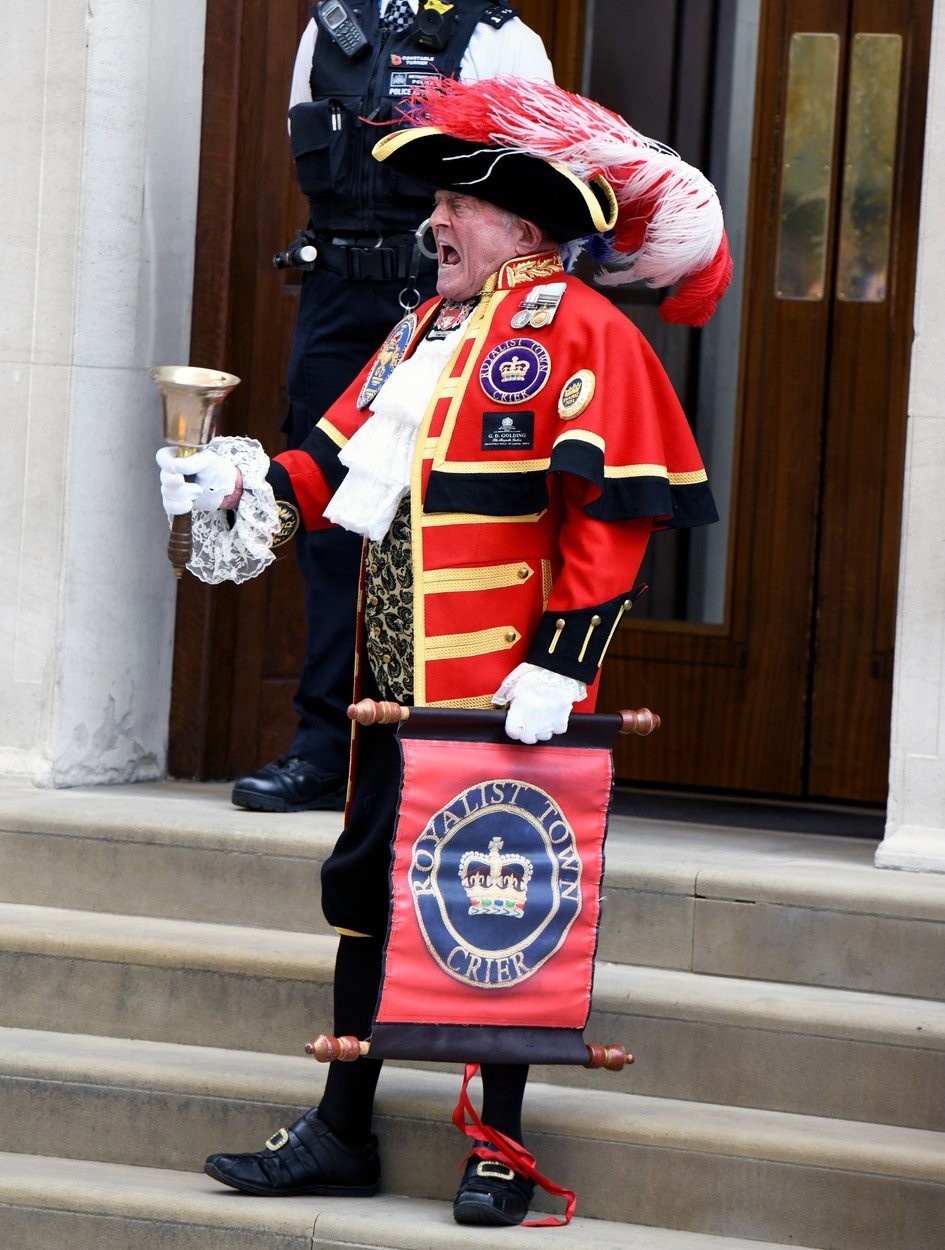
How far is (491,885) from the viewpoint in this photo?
11.8 feet

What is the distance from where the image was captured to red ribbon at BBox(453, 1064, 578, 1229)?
3.73 metres

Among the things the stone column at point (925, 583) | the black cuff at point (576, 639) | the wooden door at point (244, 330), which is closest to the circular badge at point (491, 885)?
the black cuff at point (576, 639)

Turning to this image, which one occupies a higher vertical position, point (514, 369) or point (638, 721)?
point (514, 369)

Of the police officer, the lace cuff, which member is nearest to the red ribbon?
the lace cuff

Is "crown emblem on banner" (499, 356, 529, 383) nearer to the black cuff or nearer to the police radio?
the black cuff

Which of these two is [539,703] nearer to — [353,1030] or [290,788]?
[353,1030]

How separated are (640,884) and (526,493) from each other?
1.12 m

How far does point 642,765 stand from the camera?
5953 millimetres

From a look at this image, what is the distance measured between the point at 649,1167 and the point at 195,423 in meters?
1.58

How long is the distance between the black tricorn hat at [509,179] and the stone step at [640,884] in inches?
57.2

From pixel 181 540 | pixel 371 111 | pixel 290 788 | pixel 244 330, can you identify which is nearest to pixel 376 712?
pixel 181 540

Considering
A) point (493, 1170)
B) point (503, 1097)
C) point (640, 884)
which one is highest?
point (640, 884)

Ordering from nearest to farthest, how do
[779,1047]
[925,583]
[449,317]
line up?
[449,317]
[779,1047]
[925,583]

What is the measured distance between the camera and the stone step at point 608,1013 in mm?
3994
